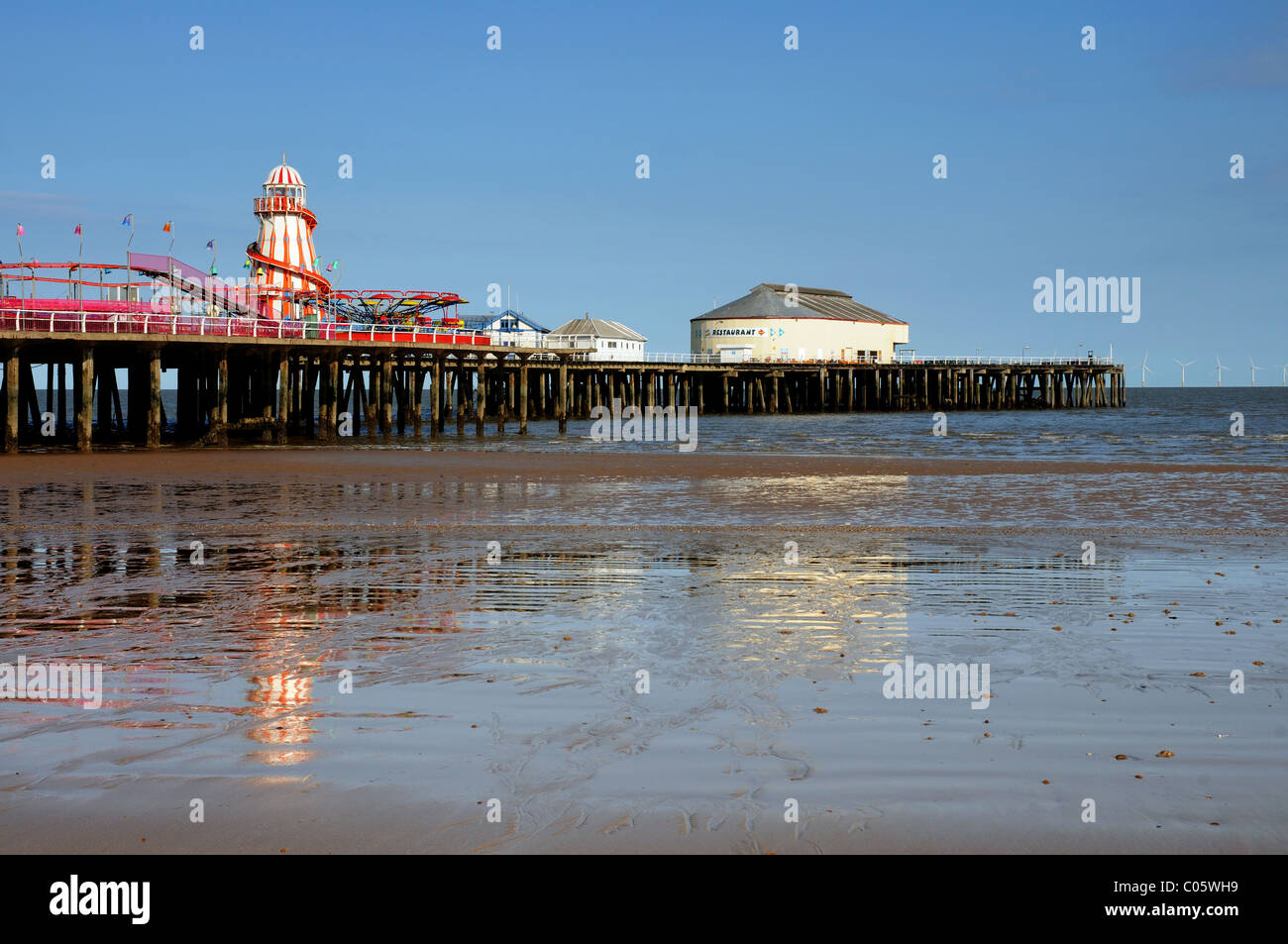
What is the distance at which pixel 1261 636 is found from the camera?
8.47m

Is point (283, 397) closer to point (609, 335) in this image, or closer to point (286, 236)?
point (286, 236)

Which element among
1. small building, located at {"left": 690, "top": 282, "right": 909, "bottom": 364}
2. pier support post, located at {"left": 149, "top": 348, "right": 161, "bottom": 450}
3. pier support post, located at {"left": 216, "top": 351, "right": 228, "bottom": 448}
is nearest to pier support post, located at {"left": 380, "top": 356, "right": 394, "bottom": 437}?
pier support post, located at {"left": 216, "top": 351, "right": 228, "bottom": 448}

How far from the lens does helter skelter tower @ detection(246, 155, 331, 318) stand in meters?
57.6

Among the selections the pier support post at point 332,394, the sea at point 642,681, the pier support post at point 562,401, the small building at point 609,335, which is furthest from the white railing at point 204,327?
the small building at point 609,335

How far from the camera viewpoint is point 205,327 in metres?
36.9

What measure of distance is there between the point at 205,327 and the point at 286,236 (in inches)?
930

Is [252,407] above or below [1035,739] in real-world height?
above

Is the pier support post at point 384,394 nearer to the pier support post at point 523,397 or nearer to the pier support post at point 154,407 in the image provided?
the pier support post at point 523,397

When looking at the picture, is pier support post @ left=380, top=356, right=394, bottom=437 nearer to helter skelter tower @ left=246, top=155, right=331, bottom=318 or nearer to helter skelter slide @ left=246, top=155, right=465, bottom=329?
helter skelter slide @ left=246, top=155, right=465, bottom=329

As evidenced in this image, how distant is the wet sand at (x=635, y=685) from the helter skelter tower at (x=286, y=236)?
1691 inches

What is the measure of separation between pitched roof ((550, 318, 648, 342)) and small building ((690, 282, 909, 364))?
7117 mm
